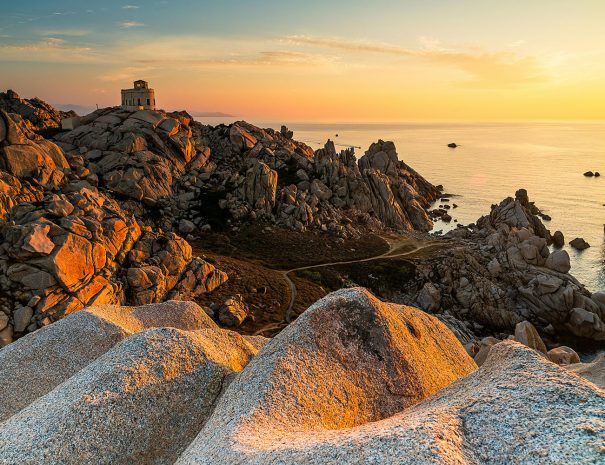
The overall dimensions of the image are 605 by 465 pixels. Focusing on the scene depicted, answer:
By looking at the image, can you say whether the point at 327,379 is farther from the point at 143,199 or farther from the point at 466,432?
the point at 143,199

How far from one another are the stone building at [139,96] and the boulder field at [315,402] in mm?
130603

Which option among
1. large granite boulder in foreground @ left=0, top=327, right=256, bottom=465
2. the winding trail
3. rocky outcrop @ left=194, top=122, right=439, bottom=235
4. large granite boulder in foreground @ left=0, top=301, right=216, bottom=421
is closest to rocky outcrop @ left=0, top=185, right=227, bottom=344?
the winding trail

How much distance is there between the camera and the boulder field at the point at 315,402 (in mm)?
11859

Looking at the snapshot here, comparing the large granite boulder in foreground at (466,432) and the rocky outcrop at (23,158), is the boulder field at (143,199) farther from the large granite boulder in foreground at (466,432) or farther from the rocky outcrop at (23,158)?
the large granite boulder in foreground at (466,432)

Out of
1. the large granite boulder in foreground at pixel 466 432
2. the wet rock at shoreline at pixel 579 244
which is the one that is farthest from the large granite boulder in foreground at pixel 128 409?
the wet rock at shoreline at pixel 579 244

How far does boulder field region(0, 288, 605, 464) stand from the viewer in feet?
38.9

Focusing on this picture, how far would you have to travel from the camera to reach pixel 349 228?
92.2 m

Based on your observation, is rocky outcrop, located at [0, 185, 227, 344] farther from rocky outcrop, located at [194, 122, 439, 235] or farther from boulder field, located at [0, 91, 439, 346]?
rocky outcrop, located at [194, 122, 439, 235]

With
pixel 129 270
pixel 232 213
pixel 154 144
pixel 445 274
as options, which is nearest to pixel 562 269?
pixel 445 274

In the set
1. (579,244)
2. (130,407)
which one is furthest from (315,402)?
(579,244)

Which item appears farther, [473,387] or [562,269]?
[562,269]

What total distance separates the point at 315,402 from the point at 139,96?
14427cm

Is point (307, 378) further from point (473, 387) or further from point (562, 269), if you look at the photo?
point (562, 269)

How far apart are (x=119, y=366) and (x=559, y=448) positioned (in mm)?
16446
